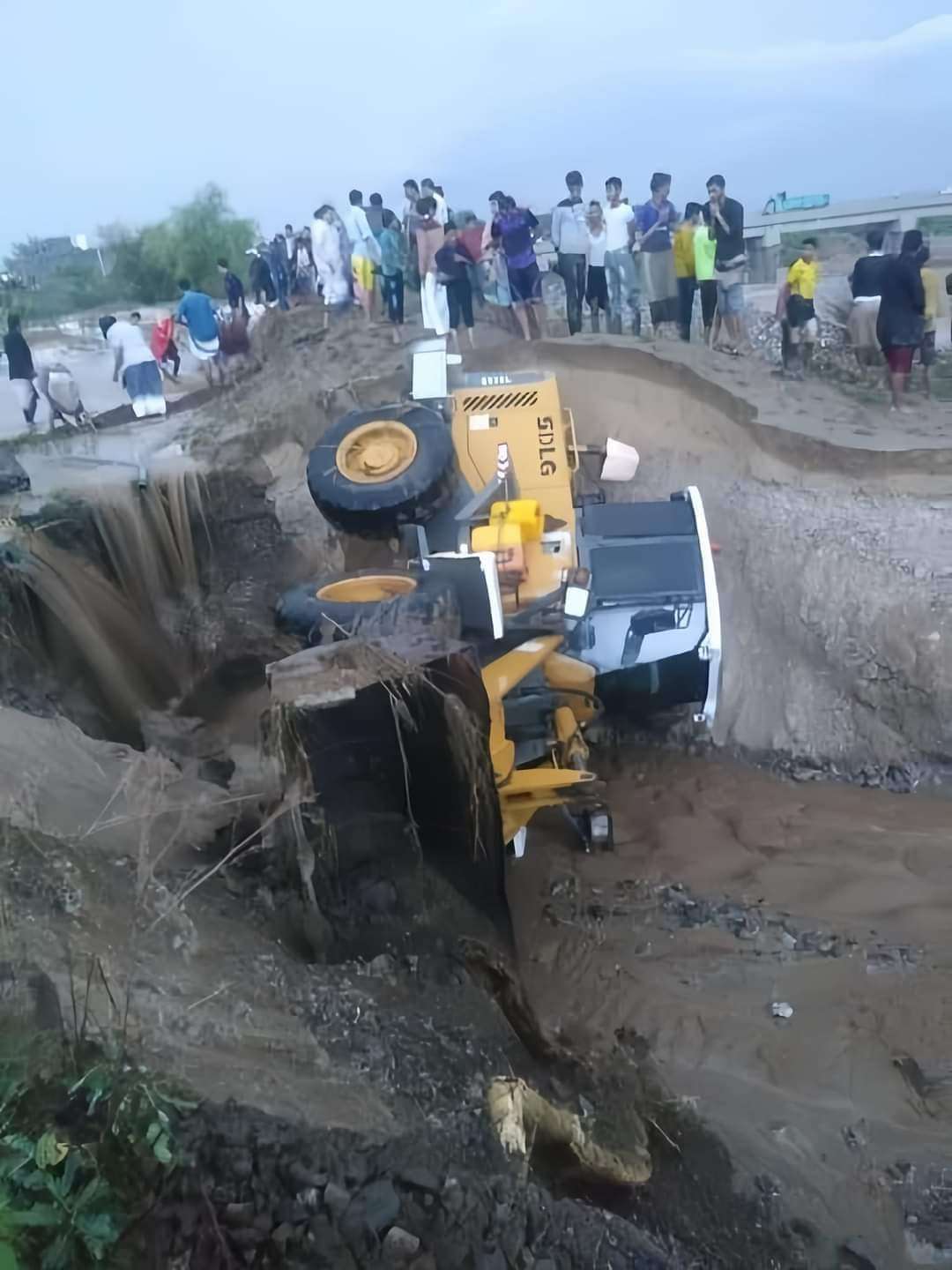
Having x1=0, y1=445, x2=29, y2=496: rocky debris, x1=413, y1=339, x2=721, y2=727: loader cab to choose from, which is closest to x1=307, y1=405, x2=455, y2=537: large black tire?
x1=413, y1=339, x2=721, y2=727: loader cab

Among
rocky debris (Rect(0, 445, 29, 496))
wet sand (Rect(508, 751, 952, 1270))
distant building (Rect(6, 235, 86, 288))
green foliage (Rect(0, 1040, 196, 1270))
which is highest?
distant building (Rect(6, 235, 86, 288))

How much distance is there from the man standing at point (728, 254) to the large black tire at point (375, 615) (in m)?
6.23

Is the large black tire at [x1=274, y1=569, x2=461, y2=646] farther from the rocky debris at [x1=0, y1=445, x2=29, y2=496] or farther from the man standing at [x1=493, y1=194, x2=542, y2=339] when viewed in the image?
the man standing at [x1=493, y1=194, x2=542, y2=339]

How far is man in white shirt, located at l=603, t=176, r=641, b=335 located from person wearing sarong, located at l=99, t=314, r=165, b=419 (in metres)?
4.64

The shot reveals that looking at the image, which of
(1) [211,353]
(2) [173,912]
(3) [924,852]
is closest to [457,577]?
(2) [173,912]

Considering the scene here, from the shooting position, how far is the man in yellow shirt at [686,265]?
396 inches

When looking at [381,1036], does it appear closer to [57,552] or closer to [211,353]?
[57,552]

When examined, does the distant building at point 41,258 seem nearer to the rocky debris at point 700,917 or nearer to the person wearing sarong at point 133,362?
the person wearing sarong at point 133,362

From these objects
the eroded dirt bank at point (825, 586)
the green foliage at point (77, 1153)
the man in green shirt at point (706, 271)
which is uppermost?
the man in green shirt at point (706, 271)

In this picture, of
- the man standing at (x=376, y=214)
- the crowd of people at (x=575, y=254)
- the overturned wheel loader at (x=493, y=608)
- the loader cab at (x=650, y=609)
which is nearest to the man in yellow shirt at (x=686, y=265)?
the crowd of people at (x=575, y=254)

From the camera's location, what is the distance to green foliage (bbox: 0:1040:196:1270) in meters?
2.28

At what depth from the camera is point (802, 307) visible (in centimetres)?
1011

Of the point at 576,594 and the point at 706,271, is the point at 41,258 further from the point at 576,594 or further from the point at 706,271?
the point at 576,594

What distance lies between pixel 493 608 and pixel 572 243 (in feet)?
21.0
